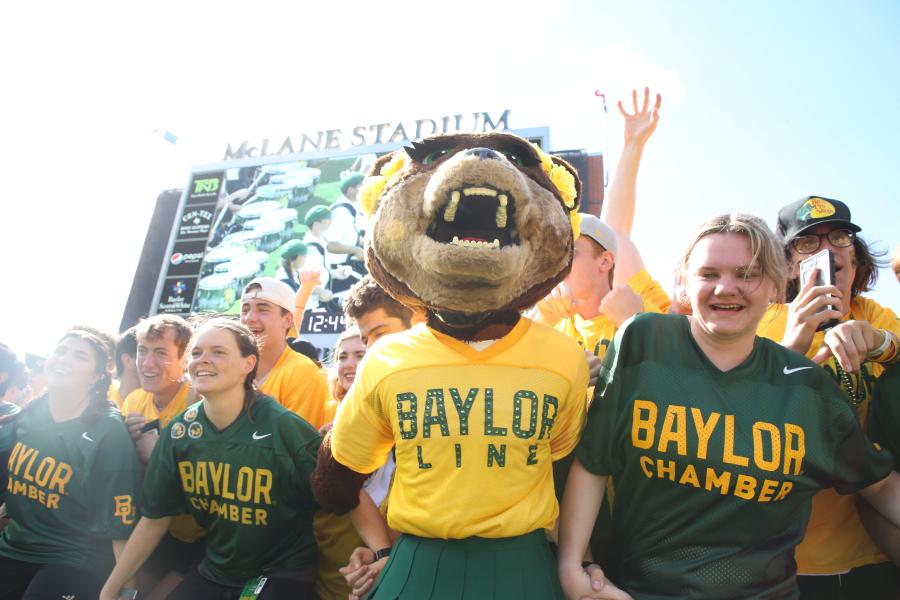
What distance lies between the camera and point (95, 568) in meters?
2.61

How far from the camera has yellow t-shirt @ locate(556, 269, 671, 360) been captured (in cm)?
238

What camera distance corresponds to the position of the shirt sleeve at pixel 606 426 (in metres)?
1.64

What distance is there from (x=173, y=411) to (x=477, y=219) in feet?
7.91

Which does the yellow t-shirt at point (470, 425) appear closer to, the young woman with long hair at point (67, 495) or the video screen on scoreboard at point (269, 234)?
the young woman with long hair at point (67, 495)

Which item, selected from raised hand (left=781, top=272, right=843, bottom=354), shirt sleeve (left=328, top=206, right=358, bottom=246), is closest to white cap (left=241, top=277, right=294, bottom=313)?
raised hand (left=781, top=272, right=843, bottom=354)

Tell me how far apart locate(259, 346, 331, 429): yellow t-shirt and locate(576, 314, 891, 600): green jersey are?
1881 millimetres

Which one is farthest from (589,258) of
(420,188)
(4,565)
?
(4,565)

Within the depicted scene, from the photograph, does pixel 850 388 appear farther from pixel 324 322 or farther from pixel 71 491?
pixel 324 322

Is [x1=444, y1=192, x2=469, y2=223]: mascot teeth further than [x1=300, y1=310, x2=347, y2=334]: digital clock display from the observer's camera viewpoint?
No

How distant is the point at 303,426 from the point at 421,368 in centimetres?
99

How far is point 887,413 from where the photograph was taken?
1.84 meters

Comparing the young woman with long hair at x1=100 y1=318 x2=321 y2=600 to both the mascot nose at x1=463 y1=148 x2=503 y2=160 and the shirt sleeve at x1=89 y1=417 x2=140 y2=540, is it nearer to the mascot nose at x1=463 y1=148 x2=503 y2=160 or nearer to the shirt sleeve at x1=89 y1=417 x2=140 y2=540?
the shirt sleeve at x1=89 y1=417 x2=140 y2=540

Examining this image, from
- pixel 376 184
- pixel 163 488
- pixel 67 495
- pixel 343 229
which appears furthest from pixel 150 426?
pixel 343 229

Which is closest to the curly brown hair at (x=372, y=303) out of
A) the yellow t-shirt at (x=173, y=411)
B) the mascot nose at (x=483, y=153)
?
the yellow t-shirt at (x=173, y=411)
